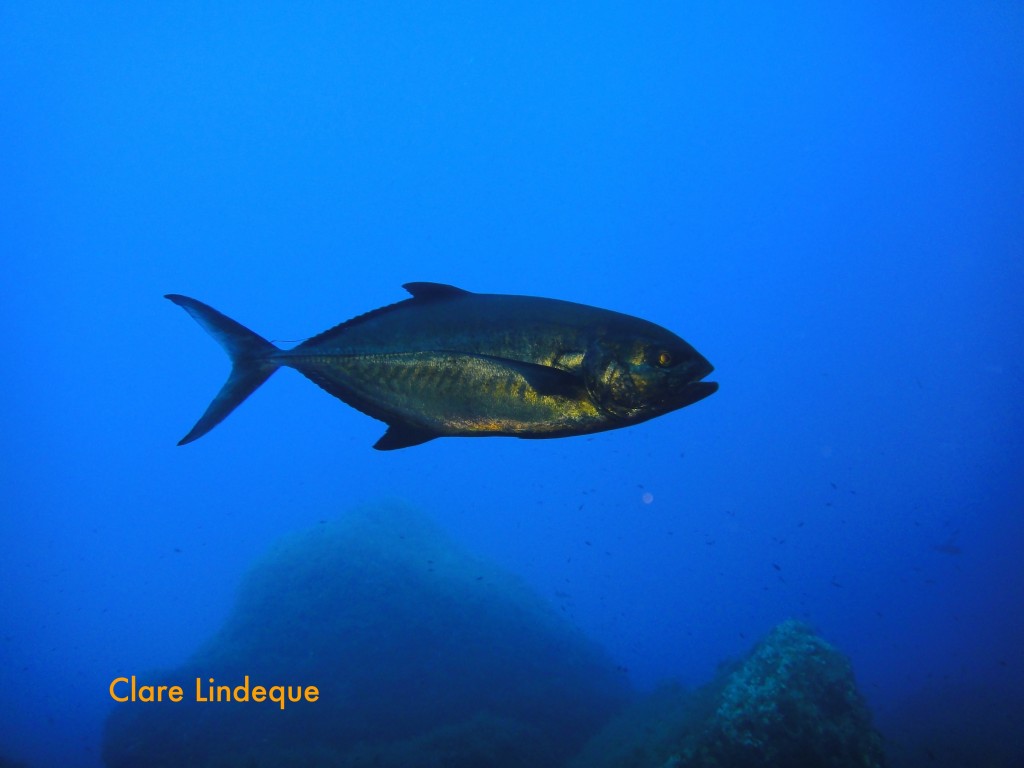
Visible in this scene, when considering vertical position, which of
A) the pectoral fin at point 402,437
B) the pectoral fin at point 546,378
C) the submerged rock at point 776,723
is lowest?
the submerged rock at point 776,723

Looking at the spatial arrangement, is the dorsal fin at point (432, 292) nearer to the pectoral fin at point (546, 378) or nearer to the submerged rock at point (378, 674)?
the pectoral fin at point (546, 378)

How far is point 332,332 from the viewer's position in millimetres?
2879

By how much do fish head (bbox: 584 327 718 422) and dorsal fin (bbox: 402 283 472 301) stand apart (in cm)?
88

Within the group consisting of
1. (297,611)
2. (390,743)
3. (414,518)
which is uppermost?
(414,518)

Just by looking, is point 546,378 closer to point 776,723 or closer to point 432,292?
point 432,292

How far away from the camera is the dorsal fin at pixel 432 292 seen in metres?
2.84

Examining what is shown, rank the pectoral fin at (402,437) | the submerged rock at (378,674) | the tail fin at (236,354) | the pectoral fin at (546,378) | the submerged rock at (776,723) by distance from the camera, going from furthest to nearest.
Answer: the submerged rock at (378,674) < the submerged rock at (776,723) < the tail fin at (236,354) < the pectoral fin at (402,437) < the pectoral fin at (546,378)

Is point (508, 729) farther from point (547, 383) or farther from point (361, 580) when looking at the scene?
point (547, 383)

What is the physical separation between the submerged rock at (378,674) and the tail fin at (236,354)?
1098 cm

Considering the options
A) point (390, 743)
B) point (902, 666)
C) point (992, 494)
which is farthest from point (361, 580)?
point (992, 494)

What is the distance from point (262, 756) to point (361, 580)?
776 centimetres

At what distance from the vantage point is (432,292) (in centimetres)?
286

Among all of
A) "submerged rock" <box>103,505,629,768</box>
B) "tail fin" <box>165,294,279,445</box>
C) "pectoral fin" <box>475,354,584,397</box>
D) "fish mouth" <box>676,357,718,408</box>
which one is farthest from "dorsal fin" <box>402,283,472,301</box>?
"submerged rock" <box>103,505,629,768</box>

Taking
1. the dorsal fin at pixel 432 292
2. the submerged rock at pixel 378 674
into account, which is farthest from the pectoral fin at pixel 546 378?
the submerged rock at pixel 378 674
